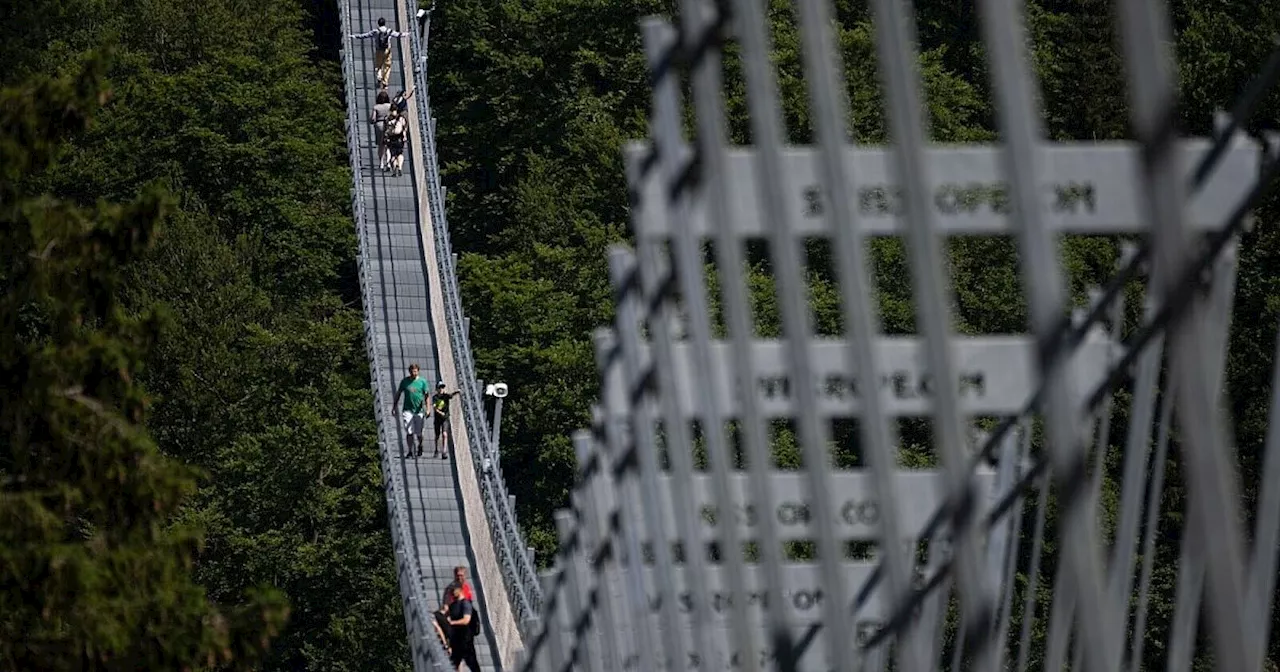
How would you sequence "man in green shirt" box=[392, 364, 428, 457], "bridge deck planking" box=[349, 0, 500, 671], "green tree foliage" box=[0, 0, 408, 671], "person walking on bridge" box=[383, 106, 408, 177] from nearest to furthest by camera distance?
"bridge deck planking" box=[349, 0, 500, 671]
"man in green shirt" box=[392, 364, 428, 457]
"person walking on bridge" box=[383, 106, 408, 177]
"green tree foliage" box=[0, 0, 408, 671]

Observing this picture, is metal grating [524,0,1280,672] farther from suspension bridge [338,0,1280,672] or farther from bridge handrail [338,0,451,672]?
bridge handrail [338,0,451,672]

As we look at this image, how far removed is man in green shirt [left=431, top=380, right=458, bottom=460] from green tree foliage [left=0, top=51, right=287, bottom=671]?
13.4 meters

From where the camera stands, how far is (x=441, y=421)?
3362 cm

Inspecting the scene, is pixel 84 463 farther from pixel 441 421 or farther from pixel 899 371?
pixel 441 421

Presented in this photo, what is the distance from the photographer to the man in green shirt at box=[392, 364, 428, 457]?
31891mm

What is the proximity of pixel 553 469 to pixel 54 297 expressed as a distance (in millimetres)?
33860

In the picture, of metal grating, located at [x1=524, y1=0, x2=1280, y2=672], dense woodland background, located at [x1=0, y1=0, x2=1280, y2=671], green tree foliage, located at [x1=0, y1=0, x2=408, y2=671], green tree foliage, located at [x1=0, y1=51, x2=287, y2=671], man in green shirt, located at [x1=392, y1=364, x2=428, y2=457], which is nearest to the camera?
metal grating, located at [x1=524, y1=0, x2=1280, y2=672]

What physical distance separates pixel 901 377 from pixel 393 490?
19634 mm

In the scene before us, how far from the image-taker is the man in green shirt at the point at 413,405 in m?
31.9

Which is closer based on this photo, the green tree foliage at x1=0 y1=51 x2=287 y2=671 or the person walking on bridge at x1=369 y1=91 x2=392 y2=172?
the green tree foliage at x1=0 y1=51 x2=287 y2=671

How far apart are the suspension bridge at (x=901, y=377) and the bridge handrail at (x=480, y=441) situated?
35.2ft

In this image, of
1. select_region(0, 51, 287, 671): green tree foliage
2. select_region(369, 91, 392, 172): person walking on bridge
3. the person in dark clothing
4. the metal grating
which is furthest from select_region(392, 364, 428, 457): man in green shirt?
the metal grating

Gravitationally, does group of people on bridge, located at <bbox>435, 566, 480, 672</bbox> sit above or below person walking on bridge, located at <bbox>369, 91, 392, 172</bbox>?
below

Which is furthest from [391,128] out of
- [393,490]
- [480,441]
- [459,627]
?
[459,627]
